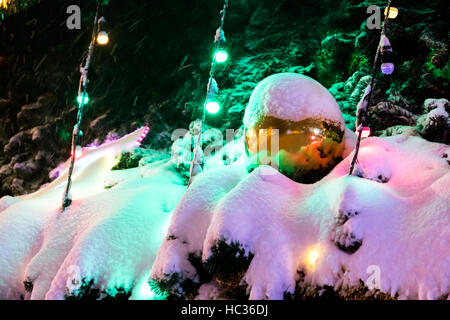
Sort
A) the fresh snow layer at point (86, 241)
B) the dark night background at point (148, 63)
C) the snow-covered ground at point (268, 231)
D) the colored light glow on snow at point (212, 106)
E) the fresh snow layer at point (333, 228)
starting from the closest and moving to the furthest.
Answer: the fresh snow layer at point (333, 228), the snow-covered ground at point (268, 231), the fresh snow layer at point (86, 241), the colored light glow on snow at point (212, 106), the dark night background at point (148, 63)

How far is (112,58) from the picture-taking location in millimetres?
15281

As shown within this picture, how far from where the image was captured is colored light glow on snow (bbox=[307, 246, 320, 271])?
2.84m

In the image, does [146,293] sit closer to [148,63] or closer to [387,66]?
[387,66]

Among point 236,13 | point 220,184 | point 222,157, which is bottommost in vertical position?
point 222,157

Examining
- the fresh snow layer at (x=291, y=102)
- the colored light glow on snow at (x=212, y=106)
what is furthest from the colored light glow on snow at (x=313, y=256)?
Result: the colored light glow on snow at (x=212, y=106)

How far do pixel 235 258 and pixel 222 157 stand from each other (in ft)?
14.8

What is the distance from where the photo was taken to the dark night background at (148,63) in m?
11.8

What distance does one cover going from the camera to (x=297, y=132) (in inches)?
172

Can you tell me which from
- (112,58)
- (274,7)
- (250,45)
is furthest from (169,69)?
(274,7)

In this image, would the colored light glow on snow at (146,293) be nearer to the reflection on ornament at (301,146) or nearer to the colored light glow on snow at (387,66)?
the reflection on ornament at (301,146)

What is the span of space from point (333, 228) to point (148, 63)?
14.6 m

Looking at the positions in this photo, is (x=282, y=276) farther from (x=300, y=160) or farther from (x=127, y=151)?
(x=127, y=151)

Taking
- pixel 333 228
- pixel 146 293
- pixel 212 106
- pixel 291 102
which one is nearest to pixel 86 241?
pixel 146 293

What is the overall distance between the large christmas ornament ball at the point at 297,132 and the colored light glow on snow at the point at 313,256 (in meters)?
1.64
